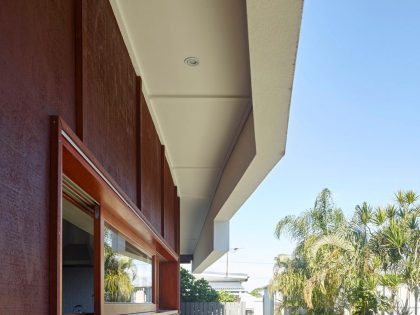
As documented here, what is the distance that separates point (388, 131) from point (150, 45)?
2119cm

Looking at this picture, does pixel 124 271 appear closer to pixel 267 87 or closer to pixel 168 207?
pixel 267 87

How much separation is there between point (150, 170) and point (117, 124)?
169cm

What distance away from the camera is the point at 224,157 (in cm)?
704

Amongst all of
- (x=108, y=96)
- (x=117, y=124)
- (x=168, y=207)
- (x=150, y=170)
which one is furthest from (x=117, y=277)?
(x=168, y=207)

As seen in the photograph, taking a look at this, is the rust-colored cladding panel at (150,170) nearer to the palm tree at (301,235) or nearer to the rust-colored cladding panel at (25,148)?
the rust-colored cladding panel at (25,148)

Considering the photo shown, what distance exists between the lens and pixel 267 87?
386 centimetres

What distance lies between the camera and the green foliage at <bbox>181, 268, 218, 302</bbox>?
1888 cm

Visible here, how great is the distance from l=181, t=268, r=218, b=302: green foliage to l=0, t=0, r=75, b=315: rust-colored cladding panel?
17.1 metres

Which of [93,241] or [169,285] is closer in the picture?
[93,241]

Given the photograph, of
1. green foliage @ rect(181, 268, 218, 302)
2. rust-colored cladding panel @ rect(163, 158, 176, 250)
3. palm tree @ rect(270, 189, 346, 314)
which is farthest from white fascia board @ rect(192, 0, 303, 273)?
green foliage @ rect(181, 268, 218, 302)

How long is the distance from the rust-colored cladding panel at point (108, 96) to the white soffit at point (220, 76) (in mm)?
246

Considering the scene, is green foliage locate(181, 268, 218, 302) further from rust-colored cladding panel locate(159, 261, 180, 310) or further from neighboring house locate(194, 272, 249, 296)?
neighboring house locate(194, 272, 249, 296)

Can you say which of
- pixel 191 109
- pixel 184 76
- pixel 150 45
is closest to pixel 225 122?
pixel 191 109

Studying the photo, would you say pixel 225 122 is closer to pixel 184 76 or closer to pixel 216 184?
pixel 184 76
